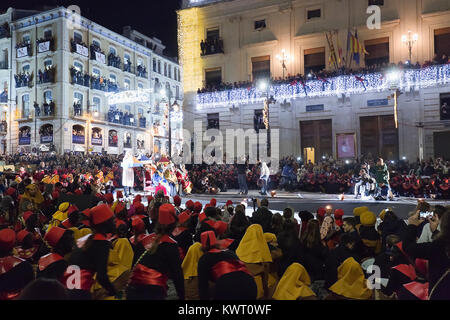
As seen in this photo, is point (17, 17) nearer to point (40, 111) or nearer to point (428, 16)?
point (40, 111)

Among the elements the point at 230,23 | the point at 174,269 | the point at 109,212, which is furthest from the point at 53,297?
the point at 230,23

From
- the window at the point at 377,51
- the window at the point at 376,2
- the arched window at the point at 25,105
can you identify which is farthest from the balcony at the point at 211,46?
the arched window at the point at 25,105

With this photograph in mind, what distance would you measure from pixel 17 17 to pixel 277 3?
30501 millimetres

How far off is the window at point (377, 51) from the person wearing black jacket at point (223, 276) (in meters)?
24.3

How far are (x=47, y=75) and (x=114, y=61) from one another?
8357 mm

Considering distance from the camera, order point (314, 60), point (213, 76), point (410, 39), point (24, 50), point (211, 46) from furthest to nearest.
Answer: point (24, 50)
point (213, 76)
point (211, 46)
point (314, 60)
point (410, 39)

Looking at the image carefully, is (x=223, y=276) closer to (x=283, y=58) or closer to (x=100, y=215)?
(x=100, y=215)

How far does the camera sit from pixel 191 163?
27.4 metres

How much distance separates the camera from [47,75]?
38.3m

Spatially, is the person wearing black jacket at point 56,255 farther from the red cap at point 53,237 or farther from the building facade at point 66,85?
the building facade at point 66,85

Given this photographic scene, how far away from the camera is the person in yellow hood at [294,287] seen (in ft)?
12.3

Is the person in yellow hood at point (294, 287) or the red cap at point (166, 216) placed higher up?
the red cap at point (166, 216)

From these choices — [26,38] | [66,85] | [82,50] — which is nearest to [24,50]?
[26,38]

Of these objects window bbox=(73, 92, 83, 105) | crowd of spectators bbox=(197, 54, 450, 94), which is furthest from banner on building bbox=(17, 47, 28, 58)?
crowd of spectators bbox=(197, 54, 450, 94)
